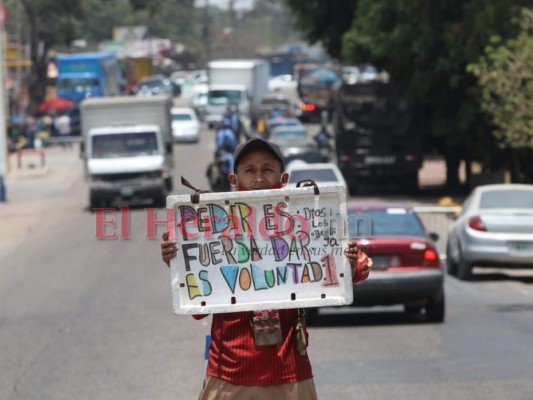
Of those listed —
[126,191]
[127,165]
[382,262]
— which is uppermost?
[127,165]

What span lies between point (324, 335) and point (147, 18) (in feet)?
431

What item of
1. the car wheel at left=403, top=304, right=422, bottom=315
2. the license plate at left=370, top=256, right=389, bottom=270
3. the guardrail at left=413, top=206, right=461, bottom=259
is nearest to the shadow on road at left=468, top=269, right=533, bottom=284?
the guardrail at left=413, top=206, right=461, bottom=259

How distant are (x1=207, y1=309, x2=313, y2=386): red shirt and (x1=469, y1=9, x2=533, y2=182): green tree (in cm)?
2301

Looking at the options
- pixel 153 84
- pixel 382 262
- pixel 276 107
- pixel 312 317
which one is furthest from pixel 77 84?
pixel 382 262

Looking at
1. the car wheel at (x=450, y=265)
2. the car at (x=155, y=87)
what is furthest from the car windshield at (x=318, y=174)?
the car at (x=155, y=87)

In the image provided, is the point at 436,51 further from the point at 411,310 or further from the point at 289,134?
the point at 411,310

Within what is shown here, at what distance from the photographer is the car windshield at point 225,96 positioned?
225ft

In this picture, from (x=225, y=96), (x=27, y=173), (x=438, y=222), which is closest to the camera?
(x=438, y=222)

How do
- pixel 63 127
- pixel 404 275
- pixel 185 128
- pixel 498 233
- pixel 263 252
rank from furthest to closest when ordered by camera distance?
pixel 63 127
pixel 185 128
pixel 498 233
pixel 404 275
pixel 263 252

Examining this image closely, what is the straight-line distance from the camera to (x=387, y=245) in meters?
15.0

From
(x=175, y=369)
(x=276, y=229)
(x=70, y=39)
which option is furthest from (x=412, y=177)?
(x=70, y=39)

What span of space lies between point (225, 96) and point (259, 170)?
6375cm

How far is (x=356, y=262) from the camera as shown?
5.66 m

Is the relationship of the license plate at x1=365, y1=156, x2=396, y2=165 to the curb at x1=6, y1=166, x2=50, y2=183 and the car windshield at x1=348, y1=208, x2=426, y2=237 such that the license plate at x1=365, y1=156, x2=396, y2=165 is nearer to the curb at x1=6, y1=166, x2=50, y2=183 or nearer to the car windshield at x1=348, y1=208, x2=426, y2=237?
the curb at x1=6, y1=166, x2=50, y2=183
